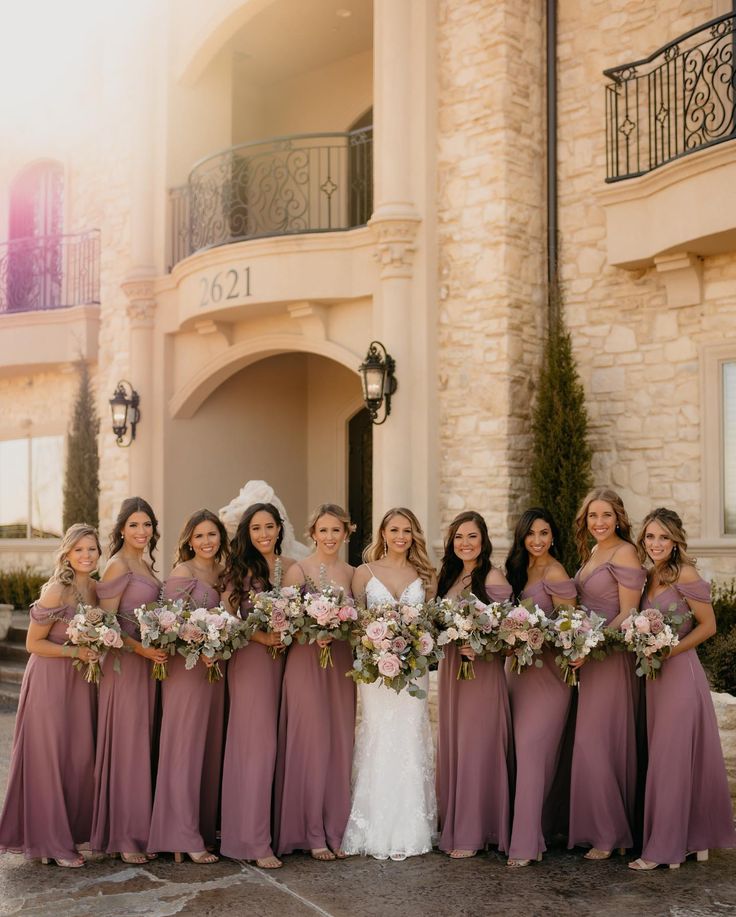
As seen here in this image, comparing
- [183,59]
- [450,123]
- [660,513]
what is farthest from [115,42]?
[660,513]

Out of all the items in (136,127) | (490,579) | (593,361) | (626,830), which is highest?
(136,127)

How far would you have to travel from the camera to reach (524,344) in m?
11.2

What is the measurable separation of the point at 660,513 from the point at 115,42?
40.2ft

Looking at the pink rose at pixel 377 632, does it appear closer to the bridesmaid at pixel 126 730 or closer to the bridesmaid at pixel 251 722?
the bridesmaid at pixel 251 722

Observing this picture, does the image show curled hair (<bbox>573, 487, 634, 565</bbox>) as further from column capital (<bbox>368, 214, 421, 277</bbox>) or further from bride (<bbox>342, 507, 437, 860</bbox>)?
column capital (<bbox>368, 214, 421, 277</bbox>)

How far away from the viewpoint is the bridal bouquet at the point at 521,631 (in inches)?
216

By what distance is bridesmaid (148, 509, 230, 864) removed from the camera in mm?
5602

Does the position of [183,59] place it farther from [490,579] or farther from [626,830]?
[626,830]

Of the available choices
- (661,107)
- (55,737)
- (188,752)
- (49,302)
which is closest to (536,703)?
(188,752)

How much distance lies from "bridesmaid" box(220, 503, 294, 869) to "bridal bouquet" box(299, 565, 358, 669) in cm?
20

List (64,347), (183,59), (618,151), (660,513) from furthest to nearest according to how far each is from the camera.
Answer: (64,347), (183,59), (618,151), (660,513)

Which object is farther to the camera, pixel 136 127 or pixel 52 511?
pixel 52 511

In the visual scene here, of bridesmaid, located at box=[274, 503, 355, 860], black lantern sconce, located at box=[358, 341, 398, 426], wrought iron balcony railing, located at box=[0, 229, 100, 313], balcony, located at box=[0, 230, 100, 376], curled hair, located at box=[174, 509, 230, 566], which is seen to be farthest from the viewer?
wrought iron balcony railing, located at box=[0, 229, 100, 313]

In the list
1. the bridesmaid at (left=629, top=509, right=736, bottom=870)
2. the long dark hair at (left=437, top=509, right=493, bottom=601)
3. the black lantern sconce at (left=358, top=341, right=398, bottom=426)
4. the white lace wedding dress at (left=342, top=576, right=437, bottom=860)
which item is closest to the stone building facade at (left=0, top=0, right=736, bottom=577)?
the black lantern sconce at (left=358, top=341, right=398, bottom=426)
